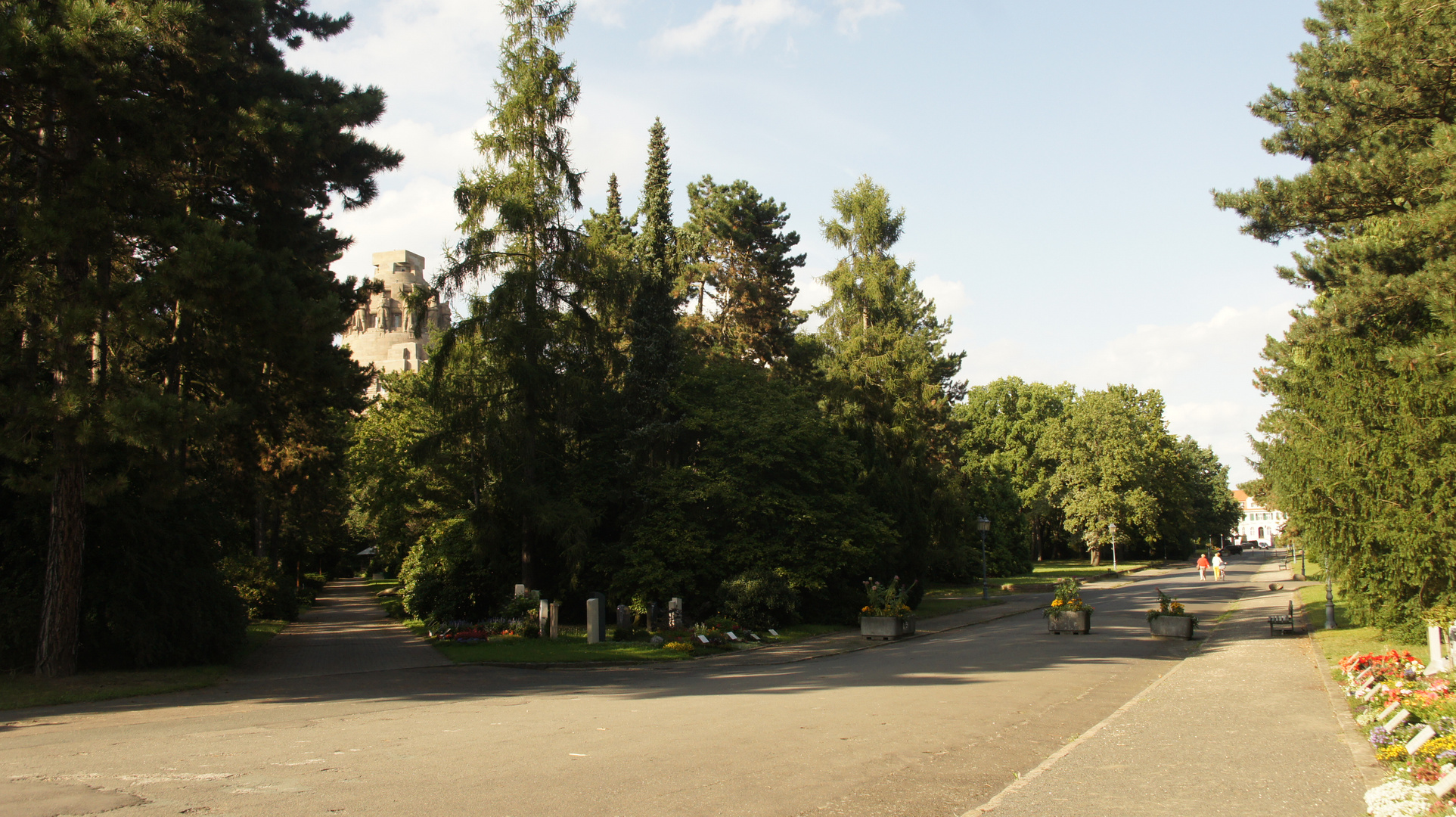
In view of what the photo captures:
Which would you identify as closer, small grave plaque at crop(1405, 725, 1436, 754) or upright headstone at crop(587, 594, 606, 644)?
small grave plaque at crop(1405, 725, 1436, 754)

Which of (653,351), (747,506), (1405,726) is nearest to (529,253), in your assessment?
(653,351)

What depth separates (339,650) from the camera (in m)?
20.9

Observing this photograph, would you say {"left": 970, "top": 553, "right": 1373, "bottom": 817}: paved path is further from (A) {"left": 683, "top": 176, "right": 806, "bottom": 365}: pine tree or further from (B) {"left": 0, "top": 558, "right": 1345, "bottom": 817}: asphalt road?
(A) {"left": 683, "top": 176, "right": 806, "bottom": 365}: pine tree

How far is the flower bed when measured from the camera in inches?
234

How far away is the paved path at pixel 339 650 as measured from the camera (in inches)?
680

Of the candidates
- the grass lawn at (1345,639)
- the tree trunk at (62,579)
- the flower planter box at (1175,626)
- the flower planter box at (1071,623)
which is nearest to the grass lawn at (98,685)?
the tree trunk at (62,579)

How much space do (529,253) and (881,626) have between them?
45.8ft

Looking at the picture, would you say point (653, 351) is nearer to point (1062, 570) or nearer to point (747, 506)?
point (747, 506)

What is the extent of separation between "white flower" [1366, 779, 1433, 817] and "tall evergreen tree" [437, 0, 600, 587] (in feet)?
64.4

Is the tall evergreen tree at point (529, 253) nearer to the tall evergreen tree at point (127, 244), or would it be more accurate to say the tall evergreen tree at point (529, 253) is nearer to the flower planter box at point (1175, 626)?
the tall evergreen tree at point (127, 244)

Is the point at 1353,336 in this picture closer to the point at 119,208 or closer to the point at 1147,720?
the point at 1147,720

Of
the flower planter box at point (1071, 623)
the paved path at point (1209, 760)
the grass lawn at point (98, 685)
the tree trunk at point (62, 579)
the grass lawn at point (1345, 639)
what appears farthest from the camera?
the flower planter box at point (1071, 623)

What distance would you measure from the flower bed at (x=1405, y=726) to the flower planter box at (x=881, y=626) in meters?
11.2

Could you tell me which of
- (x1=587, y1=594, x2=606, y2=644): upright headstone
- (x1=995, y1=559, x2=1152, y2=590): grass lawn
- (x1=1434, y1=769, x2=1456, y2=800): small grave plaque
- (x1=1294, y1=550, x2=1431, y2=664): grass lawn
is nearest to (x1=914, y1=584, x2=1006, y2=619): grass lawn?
(x1=995, y1=559, x2=1152, y2=590): grass lawn
